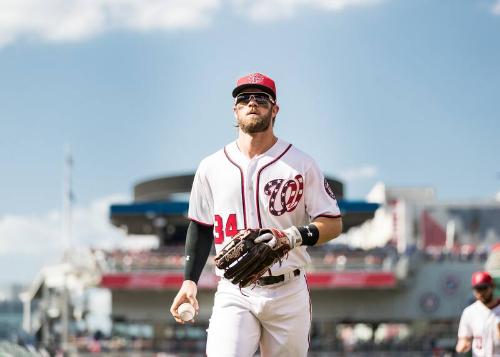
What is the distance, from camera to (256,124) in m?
5.79

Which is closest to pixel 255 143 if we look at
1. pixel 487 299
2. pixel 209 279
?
pixel 487 299

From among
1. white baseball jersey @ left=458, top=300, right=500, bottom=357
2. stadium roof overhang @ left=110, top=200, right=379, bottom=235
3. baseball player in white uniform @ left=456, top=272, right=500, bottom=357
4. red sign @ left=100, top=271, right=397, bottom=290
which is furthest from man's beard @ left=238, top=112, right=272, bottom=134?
stadium roof overhang @ left=110, top=200, right=379, bottom=235

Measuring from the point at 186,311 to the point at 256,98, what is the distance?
1.28m

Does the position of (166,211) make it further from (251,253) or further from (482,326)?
(251,253)

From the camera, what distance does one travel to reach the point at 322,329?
54219mm

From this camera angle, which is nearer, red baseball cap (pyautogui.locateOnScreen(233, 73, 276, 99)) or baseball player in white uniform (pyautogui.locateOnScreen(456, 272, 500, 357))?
red baseball cap (pyautogui.locateOnScreen(233, 73, 276, 99))

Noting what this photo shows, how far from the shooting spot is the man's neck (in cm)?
586

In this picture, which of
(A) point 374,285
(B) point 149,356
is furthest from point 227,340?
(A) point 374,285

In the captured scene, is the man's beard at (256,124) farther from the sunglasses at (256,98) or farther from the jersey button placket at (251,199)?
the jersey button placket at (251,199)

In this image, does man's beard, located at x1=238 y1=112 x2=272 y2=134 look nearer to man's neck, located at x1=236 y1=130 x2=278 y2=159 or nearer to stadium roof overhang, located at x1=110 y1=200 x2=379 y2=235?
man's neck, located at x1=236 y1=130 x2=278 y2=159

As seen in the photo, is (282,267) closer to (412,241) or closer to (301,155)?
(301,155)

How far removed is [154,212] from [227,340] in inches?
2077

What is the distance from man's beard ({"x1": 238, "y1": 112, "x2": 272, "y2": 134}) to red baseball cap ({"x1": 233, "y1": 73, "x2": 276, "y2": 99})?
143mm

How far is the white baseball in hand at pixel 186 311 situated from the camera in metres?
5.66
